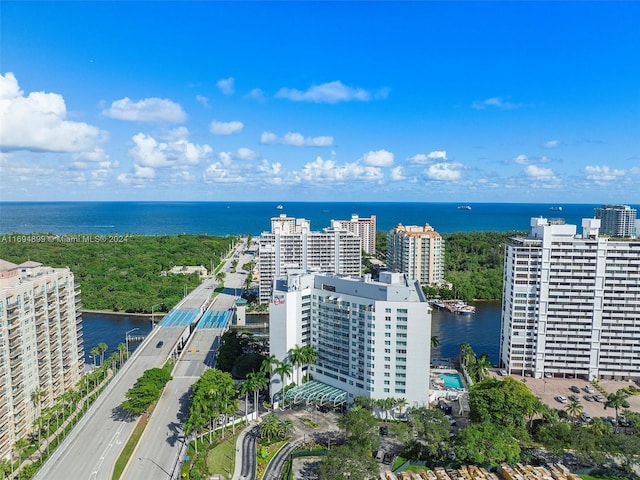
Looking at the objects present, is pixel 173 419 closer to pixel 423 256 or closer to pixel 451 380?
pixel 451 380

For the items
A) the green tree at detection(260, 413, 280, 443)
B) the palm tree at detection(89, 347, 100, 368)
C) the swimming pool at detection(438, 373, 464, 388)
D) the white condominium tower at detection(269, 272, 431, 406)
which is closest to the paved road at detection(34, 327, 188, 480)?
the palm tree at detection(89, 347, 100, 368)

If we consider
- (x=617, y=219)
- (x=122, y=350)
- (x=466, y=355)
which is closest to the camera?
(x=466, y=355)

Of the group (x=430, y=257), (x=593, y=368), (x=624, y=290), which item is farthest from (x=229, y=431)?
(x=430, y=257)

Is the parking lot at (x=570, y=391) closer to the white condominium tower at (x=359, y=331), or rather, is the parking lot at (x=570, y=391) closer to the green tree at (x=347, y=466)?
the white condominium tower at (x=359, y=331)

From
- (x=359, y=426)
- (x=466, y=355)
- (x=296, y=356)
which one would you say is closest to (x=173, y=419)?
(x=296, y=356)

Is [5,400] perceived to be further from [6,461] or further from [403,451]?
[403,451]

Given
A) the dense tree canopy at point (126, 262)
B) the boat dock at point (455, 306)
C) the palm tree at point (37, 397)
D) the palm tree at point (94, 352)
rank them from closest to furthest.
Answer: the palm tree at point (37, 397) → the palm tree at point (94, 352) → the boat dock at point (455, 306) → the dense tree canopy at point (126, 262)

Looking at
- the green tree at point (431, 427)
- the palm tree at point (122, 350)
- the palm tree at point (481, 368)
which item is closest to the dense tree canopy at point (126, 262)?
the palm tree at point (122, 350)
